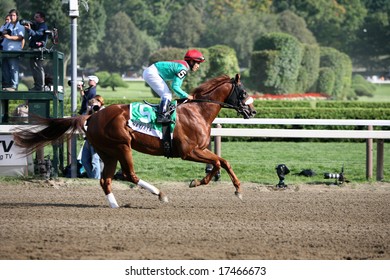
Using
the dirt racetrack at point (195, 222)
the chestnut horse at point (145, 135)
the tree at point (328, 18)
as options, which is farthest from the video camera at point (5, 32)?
the tree at point (328, 18)

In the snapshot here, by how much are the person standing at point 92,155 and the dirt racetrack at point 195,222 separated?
320 millimetres

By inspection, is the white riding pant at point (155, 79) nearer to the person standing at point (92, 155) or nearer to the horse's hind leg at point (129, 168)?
the horse's hind leg at point (129, 168)

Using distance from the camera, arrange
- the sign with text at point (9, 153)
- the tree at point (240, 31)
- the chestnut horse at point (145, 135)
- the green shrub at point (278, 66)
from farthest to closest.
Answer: the tree at point (240, 31), the green shrub at point (278, 66), the sign with text at point (9, 153), the chestnut horse at point (145, 135)

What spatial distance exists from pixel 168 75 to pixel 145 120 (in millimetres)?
604

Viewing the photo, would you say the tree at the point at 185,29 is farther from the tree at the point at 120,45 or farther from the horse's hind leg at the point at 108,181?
the horse's hind leg at the point at 108,181

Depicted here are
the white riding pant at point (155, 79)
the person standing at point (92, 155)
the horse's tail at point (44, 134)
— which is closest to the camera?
the white riding pant at point (155, 79)

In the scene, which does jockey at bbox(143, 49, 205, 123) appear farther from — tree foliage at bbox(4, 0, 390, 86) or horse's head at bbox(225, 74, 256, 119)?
tree foliage at bbox(4, 0, 390, 86)

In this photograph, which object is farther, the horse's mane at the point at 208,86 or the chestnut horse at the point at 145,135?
the horse's mane at the point at 208,86

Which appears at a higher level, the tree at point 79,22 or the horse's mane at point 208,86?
the tree at point 79,22

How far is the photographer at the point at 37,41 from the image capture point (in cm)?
1245

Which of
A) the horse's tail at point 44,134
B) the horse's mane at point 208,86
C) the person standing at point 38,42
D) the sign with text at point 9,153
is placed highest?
the person standing at point 38,42

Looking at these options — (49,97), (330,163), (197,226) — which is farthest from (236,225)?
(330,163)

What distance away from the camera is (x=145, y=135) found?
32.4ft

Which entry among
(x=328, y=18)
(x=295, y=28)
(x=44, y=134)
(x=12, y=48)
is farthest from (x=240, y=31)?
(x=44, y=134)
